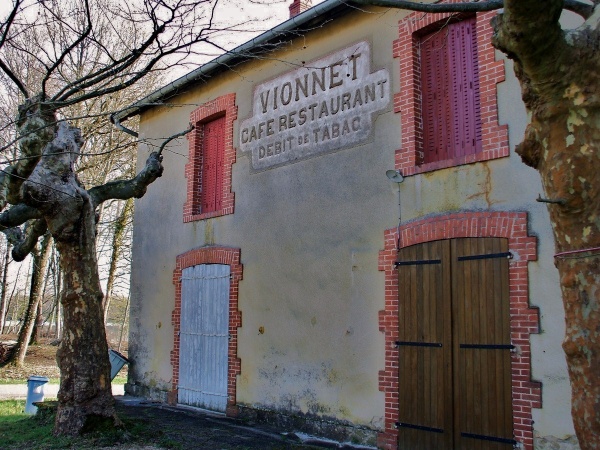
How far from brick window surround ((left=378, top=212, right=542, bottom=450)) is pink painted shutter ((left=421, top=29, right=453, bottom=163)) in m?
0.96

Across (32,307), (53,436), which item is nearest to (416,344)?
(53,436)

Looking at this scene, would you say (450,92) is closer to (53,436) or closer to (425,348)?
(425,348)

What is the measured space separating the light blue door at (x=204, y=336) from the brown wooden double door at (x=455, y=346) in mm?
3685

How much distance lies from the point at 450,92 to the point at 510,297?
264 cm

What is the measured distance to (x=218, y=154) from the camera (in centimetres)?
1128

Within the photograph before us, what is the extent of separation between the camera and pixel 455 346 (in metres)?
6.96

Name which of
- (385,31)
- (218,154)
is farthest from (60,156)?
(385,31)

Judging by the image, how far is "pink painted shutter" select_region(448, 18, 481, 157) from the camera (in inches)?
288

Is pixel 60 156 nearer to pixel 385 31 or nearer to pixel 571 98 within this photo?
pixel 385 31

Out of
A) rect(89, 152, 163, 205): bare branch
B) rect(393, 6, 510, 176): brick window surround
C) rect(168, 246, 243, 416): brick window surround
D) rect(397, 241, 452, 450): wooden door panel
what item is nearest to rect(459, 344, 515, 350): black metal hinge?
rect(397, 241, 452, 450): wooden door panel

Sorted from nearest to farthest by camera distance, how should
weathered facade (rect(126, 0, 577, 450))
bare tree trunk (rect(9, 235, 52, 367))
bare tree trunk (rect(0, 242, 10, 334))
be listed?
weathered facade (rect(126, 0, 577, 450)), bare tree trunk (rect(9, 235, 52, 367)), bare tree trunk (rect(0, 242, 10, 334))

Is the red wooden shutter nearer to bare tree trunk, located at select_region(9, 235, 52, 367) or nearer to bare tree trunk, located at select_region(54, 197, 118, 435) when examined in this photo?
bare tree trunk, located at select_region(54, 197, 118, 435)

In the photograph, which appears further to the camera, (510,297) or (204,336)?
(204,336)

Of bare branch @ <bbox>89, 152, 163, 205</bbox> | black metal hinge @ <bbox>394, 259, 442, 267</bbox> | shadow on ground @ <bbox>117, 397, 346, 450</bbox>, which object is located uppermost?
bare branch @ <bbox>89, 152, 163, 205</bbox>
